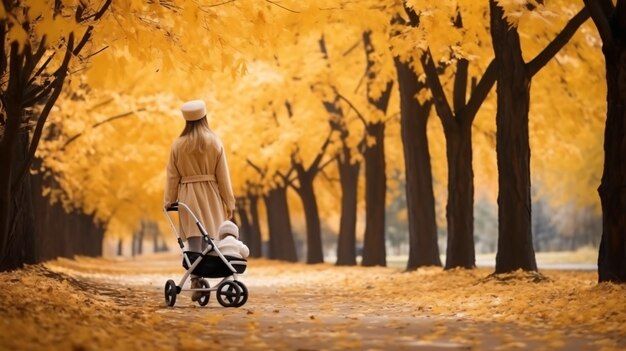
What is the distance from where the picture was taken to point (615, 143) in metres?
10.9

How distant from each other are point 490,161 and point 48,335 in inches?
875

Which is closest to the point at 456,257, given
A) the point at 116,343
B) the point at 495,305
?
the point at 495,305

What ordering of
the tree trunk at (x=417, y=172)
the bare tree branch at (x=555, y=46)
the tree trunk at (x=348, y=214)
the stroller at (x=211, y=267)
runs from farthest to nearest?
the tree trunk at (x=348, y=214)
the tree trunk at (x=417, y=172)
the bare tree branch at (x=555, y=46)
the stroller at (x=211, y=267)

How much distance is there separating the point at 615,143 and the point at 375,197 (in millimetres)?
14044

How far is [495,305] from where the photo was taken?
10.8m

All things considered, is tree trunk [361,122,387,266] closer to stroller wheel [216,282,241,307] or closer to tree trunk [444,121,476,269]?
tree trunk [444,121,476,269]

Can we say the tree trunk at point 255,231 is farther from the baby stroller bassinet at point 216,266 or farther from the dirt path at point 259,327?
the baby stroller bassinet at point 216,266

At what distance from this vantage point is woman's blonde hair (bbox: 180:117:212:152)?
10.3m

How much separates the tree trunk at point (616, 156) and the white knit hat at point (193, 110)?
188 inches

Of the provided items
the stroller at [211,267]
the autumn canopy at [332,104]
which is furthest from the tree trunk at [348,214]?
the stroller at [211,267]

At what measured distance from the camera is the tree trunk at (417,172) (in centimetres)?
1980

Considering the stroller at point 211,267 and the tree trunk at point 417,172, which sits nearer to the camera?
the stroller at point 211,267

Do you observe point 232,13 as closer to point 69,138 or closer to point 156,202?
point 69,138

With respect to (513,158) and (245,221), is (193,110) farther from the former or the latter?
(245,221)
